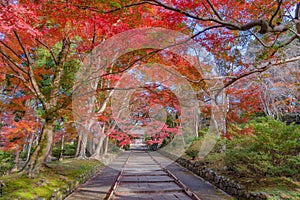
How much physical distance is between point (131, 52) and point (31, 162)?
615 centimetres

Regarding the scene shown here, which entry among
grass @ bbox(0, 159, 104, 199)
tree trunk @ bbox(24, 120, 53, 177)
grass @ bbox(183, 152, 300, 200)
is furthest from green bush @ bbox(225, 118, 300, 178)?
tree trunk @ bbox(24, 120, 53, 177)

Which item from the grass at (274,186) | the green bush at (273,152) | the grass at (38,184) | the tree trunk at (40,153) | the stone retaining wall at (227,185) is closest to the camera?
the grass at (274,186)

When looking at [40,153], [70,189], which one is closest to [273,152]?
[70,189]

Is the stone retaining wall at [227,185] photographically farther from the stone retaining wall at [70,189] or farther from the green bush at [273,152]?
the stone retaining wall at [70,189]

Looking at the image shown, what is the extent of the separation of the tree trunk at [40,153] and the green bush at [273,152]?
20.0ft

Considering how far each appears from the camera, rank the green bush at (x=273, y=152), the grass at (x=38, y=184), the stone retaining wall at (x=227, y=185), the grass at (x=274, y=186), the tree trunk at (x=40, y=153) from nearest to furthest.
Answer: the grass at (x=274, y=186)
the grass at (x=38, y=184)
the stone retaining wall at (x=227, y=185)
the green bush at (x=273, y=152)
the tree trunk at (x=40, y=153)

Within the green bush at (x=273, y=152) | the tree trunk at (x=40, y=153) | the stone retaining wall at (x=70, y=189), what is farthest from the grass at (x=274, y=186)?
the tree trunk at (x=40, y=153)

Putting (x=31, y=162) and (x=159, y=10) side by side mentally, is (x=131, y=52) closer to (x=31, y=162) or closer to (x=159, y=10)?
(x=159, y=10)

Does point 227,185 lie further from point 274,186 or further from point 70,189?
point 70,189

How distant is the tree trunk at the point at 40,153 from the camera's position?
6.64 metres

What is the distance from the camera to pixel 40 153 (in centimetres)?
695

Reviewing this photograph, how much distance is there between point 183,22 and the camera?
25.1ft

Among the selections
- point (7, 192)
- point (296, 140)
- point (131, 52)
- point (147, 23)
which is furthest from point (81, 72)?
point (296, 140)

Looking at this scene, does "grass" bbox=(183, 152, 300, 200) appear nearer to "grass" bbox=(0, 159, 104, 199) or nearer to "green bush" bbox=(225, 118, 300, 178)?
"green bush" bbox=(225, 118, 300, 178)
